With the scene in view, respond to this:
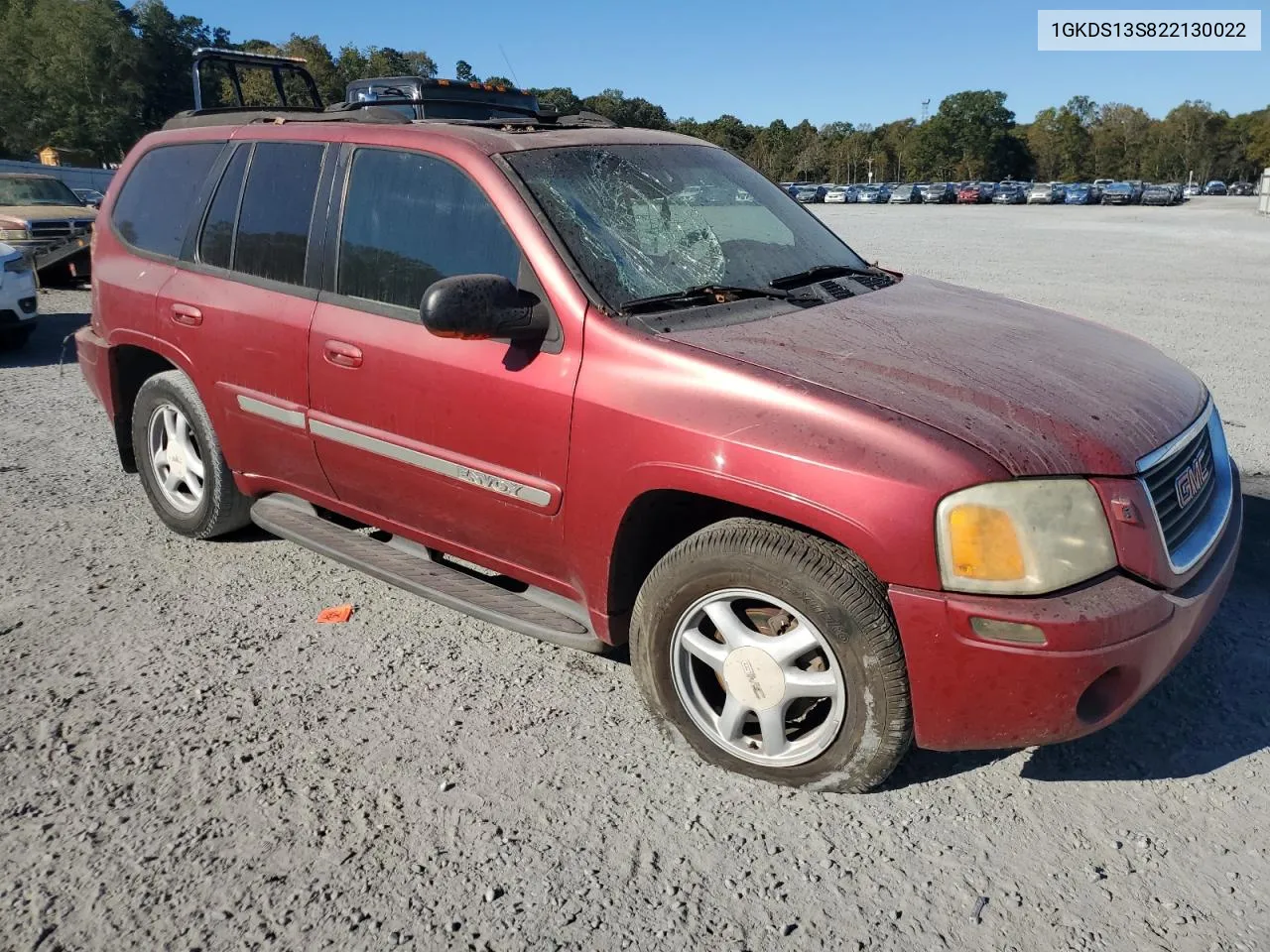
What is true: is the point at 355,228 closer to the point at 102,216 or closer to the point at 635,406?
the point at 635,406

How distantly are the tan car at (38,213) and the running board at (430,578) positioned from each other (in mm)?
10282

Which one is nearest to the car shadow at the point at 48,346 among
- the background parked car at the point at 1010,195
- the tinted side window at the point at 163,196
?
the tinted side window at the point at 163,196

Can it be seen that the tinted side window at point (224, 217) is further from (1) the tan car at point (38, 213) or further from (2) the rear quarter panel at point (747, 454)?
(1) the tan car at point (38, 213)

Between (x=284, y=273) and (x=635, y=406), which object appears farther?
(x=284, y=273)

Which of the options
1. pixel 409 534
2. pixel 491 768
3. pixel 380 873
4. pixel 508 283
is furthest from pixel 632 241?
pixel 380 873

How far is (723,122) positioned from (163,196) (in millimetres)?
111515

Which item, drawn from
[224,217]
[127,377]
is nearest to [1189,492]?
[224,217]

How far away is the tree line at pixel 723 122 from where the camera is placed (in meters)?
75.4

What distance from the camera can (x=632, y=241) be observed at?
3250mm

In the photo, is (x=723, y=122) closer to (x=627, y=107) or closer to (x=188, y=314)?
(x=627, y=107)

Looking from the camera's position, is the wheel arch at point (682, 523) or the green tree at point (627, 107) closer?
the wheel arch at point (682, 523)

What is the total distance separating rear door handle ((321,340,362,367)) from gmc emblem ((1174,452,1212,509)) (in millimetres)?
2612

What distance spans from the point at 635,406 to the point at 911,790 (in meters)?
1.35

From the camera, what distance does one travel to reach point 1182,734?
304 centimetres
